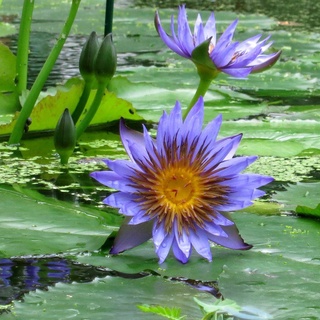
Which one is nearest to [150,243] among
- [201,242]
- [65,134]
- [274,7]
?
[201,242]

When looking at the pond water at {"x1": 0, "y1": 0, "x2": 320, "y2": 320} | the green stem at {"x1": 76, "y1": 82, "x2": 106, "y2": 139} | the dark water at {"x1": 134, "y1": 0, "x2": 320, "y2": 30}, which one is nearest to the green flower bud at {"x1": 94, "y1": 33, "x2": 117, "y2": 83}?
the green stem at {"x1": 76, "y1": 82, "x2": 106, "y2": 139}

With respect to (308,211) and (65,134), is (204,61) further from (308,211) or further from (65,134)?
(65,134)

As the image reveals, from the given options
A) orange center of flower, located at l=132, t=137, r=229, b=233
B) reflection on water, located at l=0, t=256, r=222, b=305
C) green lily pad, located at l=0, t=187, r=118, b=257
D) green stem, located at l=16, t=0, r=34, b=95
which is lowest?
reflection on water, located at l=0, t=256, r=222, b=305

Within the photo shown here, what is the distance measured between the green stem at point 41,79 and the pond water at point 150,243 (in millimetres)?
40

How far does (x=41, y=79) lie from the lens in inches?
68.4

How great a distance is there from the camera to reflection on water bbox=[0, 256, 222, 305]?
1.02 metres

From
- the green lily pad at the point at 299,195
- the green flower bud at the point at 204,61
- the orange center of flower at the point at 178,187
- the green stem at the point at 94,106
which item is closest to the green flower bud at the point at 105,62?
the green stem at the point at 94,106

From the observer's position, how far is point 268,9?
5.36 m

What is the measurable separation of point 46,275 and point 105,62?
2.13 ft

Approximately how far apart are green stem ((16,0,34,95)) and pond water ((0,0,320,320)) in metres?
0.14

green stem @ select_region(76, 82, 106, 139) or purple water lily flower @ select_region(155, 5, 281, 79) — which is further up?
purple water lily flower @ select_region(155, 5, 281, 79)

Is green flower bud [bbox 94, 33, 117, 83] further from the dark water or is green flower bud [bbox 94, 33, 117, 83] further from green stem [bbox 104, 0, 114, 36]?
the dark water

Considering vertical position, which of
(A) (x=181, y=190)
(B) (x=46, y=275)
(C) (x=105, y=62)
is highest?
(C) (x=105, y=62)

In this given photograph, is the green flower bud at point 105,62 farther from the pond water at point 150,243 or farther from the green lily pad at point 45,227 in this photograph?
the green lily pad at point 45,227
